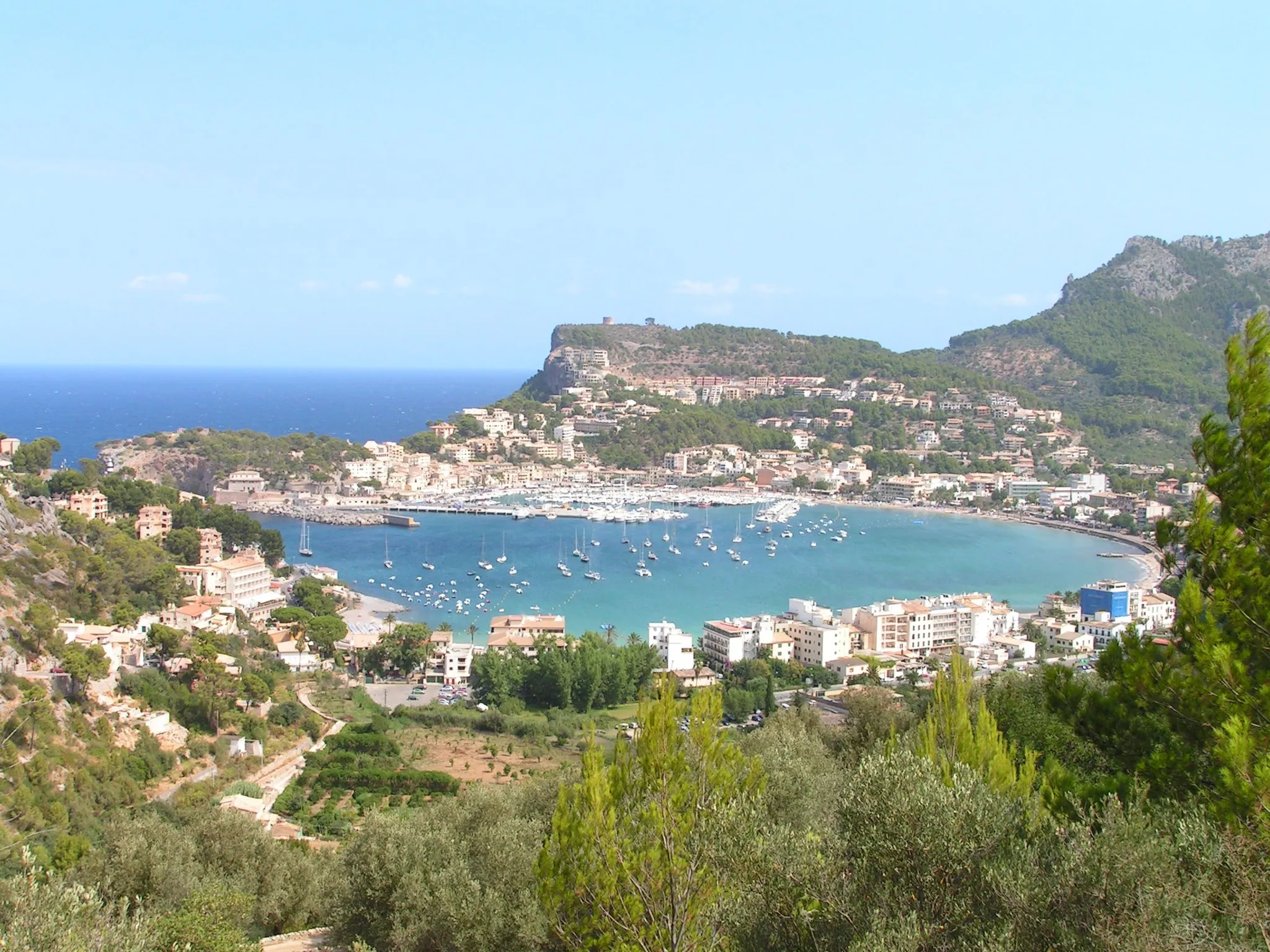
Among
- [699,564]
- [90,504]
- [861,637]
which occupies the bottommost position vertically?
[699,564]

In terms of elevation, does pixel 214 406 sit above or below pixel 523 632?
above

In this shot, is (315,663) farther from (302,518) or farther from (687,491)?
(687,491)

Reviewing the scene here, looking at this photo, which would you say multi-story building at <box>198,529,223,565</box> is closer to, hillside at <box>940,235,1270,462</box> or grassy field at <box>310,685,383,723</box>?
grassy field at <box>310,685,383,723</box>

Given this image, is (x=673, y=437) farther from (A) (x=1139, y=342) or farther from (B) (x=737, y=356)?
(A) (x=1139, y=342)

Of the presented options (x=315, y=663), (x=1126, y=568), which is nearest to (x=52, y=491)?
(x=315, y=663)

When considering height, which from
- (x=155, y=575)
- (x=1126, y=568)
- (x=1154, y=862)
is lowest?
(x=1126, y=568)

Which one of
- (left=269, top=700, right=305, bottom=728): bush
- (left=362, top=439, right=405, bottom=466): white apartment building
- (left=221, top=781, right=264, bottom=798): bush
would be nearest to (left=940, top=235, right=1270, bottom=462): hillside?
(left=362, top=439, right=405, bottom=466): white apartment building

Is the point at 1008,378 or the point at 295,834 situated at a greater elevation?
the point at 1008,378

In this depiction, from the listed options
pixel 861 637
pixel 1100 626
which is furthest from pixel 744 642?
pixel 1100 626
